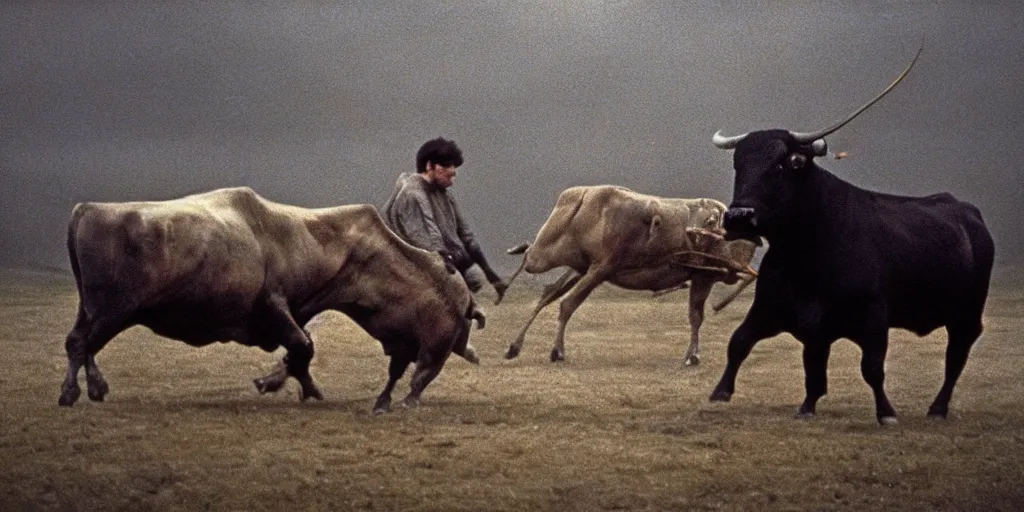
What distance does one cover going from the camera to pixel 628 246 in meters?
15.2

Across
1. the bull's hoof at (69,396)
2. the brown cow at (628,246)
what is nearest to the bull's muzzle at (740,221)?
the bull's hoof at (69,396)

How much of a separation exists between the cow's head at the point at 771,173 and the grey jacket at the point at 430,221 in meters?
2.14

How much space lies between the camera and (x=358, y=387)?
12.3m

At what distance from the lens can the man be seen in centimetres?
1122

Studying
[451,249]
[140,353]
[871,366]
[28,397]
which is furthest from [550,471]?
[140,353]

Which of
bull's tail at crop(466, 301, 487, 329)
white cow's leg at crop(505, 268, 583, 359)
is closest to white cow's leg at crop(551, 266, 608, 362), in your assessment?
white cow's leg at crop(505, 268, 583, 359)

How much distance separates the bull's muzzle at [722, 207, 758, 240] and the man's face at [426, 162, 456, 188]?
2.33 m

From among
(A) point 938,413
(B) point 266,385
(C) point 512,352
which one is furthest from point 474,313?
(C) point 512,352

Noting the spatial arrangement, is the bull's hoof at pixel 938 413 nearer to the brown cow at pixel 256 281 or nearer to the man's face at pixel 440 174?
the brown cow at pixel 256 281

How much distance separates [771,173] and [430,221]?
2.44 meters

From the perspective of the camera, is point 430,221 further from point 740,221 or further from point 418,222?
point 740,221

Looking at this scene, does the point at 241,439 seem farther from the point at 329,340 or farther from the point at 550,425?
the point at 329,340

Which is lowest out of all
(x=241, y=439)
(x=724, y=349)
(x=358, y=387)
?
(x=724, y=349)

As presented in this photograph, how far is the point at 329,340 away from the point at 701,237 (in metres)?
3.74
